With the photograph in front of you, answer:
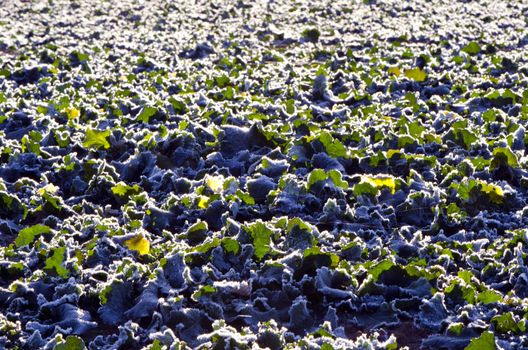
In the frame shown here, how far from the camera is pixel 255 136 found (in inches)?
279

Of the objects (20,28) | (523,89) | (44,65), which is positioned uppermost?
(523,89)

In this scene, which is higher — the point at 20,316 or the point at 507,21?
the point at 20,316

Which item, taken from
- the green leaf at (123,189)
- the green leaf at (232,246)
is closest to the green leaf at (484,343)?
the green leaf at (232,246)

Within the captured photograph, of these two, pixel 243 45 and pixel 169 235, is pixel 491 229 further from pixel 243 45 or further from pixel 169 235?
pixel 243 45

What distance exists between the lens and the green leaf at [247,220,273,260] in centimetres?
485

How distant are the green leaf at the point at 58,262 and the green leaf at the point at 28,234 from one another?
0.49 meters

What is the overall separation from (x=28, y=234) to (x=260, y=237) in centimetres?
166

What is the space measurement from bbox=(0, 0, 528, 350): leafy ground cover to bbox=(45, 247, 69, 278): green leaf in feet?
0.04

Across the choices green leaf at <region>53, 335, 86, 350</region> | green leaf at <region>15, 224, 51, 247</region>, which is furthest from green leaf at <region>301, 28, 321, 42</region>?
green leaf at <region>53, 335, 86, 350</region>

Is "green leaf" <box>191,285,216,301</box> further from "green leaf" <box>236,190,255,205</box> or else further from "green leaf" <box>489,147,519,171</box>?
"green leaf" <box>489,147,519,171</box>

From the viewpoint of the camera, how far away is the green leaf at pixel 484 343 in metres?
3.70

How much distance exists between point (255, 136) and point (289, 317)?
305 centimetres

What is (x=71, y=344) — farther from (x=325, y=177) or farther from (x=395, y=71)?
(x=395, y=71)

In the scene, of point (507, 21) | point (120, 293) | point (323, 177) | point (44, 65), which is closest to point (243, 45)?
point (44, 65)
